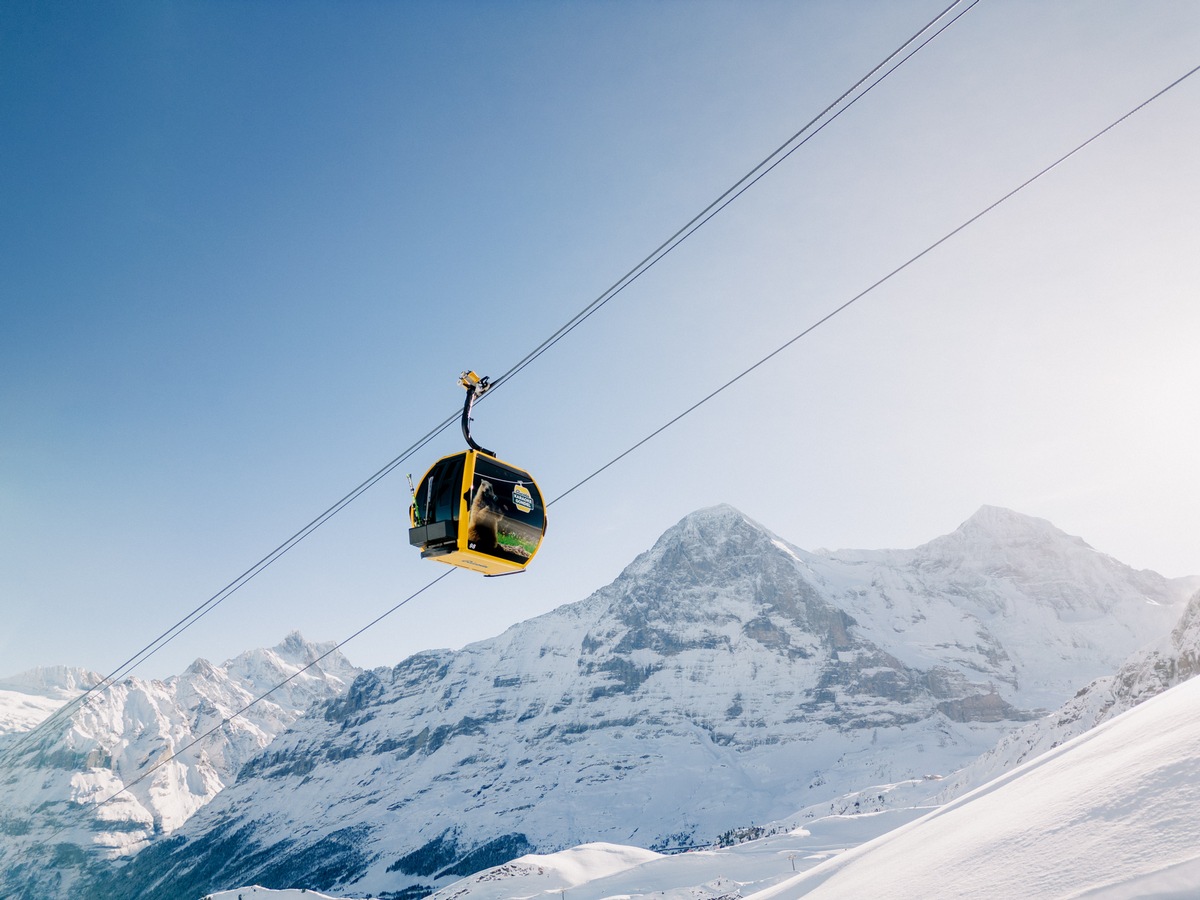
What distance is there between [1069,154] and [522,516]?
1098 cm

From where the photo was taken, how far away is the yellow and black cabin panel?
15266mm

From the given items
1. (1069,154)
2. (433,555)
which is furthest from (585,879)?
(1069,154)

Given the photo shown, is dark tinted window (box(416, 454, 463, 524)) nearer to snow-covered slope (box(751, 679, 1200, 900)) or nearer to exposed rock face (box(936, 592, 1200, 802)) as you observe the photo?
snow-covered slope (box(751, 679, 1200, 900))

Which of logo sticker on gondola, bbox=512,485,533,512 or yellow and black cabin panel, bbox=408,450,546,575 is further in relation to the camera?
logo sticker on gondola, bbox=512,485,533,512

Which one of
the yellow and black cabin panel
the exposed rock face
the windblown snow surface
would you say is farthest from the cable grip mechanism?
the exposed rock face

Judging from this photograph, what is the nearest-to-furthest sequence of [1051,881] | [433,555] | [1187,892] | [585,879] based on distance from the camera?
1. [1187,892]
2. [1051,881]
3. [433,555]
4. [585,879]

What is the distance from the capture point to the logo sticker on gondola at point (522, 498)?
1600 cm

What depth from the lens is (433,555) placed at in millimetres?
15742

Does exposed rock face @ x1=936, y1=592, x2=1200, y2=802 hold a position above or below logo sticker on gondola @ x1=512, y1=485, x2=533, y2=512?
below

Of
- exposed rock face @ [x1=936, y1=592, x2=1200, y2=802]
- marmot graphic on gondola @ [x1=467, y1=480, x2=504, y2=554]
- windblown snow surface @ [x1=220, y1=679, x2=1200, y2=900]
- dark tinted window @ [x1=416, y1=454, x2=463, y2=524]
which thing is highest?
dark tinted window @ [x1=416, y1=454, x2=463, y2=524]

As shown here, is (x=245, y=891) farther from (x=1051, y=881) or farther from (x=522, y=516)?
(x=1051, y=881)

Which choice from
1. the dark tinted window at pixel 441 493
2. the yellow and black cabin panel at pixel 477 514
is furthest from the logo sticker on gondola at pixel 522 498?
the dark tinted window at pixel 441 493

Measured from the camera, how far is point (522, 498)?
16125 millimetres

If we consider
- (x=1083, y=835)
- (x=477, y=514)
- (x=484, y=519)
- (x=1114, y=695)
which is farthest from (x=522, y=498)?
(x=1114, y=695)
